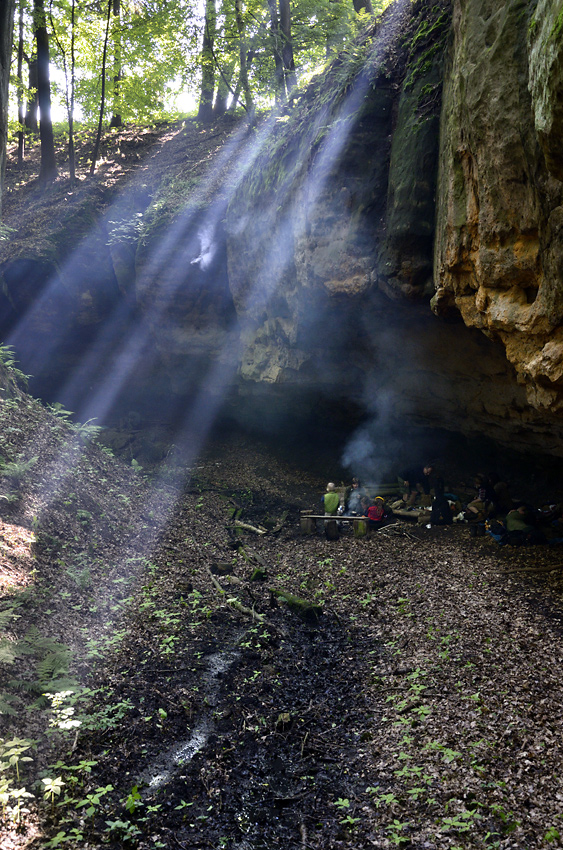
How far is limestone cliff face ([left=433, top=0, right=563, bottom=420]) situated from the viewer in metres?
4.65

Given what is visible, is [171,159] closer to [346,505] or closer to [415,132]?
[415,132]

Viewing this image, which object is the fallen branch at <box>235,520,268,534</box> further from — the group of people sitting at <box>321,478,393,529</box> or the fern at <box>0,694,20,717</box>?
the fern at <box>0,694,20,717</box>

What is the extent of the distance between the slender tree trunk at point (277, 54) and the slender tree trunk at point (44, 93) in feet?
23.2

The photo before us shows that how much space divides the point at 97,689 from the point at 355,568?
17.6 ft

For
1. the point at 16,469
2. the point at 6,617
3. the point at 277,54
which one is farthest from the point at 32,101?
the point at 6,617

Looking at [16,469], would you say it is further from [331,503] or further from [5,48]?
[5,48]

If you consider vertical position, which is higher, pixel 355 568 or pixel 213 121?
pixel 213 121

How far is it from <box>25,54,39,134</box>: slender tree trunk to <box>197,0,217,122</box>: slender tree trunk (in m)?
6.92

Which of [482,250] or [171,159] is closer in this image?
[482,250]

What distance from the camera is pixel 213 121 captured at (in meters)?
23.7

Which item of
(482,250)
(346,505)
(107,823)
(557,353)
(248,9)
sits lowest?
(346,505)

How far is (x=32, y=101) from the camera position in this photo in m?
22.5

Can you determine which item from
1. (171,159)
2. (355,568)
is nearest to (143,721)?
(355,568)

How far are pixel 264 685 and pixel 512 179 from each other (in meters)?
6.68
